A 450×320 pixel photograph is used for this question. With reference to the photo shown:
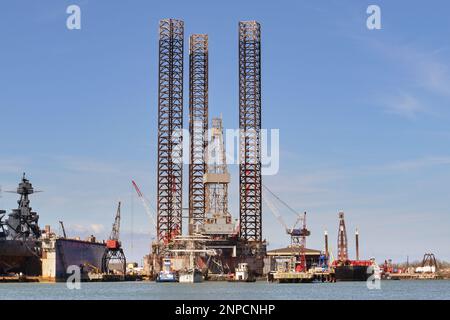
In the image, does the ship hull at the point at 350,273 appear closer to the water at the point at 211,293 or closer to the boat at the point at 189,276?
the boat at the point at 189,276

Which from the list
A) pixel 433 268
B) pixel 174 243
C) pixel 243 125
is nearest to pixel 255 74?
pixel 243 125

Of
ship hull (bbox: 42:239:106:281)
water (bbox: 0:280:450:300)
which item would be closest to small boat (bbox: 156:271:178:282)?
ship hull (bbox: 42:239:106:281)

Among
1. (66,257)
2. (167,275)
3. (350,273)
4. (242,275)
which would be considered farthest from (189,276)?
(350,273)

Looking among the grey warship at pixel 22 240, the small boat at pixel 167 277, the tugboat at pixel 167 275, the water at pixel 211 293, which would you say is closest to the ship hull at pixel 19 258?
the grey warship at pixel 22 240

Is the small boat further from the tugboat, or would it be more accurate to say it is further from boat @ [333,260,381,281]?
boat @ [333,260,381,281]

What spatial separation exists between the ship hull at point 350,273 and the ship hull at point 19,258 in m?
42.5

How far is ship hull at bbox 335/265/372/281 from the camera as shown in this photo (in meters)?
120

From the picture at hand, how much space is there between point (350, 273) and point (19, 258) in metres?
47.1

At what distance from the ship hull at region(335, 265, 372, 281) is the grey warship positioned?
42.4m

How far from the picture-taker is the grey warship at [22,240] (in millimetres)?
99875

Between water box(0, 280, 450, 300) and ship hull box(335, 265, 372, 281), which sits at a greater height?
ship hull box(335, 265, 372, 281)
